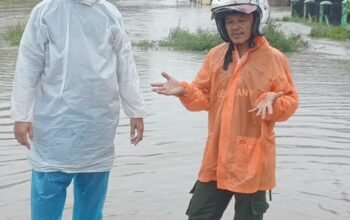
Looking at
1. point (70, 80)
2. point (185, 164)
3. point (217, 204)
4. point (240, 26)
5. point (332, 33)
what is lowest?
point (332, 33)

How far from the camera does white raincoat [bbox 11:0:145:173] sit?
13.5 feet

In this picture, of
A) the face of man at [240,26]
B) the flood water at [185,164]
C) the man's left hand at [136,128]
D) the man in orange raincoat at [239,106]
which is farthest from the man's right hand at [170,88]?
the flood water at [185,164]

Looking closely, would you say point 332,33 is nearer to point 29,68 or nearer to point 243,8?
point 243,8

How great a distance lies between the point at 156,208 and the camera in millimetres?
5902

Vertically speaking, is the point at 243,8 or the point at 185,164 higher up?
the point at 243,8

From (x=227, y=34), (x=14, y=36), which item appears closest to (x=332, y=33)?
(x=14, y=36)

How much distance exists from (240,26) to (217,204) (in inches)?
37.4

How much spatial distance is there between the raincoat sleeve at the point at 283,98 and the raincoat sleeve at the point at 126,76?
685mm

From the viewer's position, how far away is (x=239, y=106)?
4223mm

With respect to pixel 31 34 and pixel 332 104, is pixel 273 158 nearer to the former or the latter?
pixel 31 34

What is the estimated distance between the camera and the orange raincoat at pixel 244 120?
4184 millimetres

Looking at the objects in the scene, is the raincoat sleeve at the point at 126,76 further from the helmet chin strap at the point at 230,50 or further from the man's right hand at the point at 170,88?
the helmet chin strap at the point at 230,50

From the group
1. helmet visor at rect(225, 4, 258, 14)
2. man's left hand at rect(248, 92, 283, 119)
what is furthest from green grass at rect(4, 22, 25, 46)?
man's left hand at rect(248, 92, 283, 119)

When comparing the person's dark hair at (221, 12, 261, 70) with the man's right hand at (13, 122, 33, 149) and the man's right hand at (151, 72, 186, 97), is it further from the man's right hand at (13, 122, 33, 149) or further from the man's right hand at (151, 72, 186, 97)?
the man's right hand at (13, 122, 33, 149)
